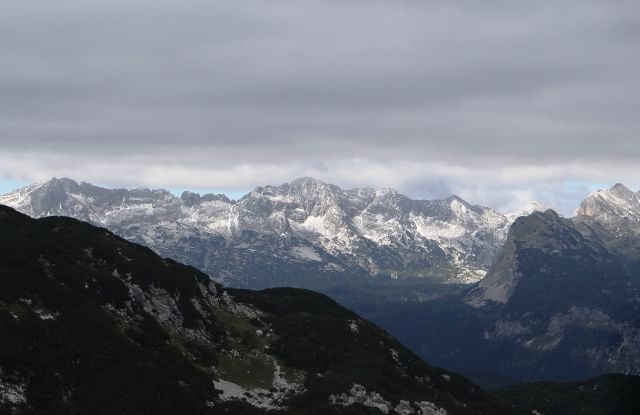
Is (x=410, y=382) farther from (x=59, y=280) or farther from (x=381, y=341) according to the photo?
(x=59, y=280)

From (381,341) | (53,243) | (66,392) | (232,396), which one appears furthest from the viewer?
(381,341)

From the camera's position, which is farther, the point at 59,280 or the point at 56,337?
the point at 59,280

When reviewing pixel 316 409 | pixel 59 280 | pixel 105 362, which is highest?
pixel 59 280

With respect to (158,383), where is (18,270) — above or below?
above

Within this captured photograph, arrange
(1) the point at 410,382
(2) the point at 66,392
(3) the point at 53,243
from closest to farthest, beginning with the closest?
1. (2) the point at 66,392
2. (3) the point at 53,243
3. (1) the point at 410,382

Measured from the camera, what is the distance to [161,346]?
13700cm

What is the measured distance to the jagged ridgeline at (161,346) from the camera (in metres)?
117

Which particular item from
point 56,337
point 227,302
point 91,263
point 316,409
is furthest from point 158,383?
point 227,302

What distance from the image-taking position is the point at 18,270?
136875 millimetres

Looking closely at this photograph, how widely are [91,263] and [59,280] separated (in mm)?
13770

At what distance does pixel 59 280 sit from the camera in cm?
14075

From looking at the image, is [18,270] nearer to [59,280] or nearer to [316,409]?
[59,280]

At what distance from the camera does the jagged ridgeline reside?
116812mm

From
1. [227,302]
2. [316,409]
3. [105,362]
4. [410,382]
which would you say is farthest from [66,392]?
[410,382]
